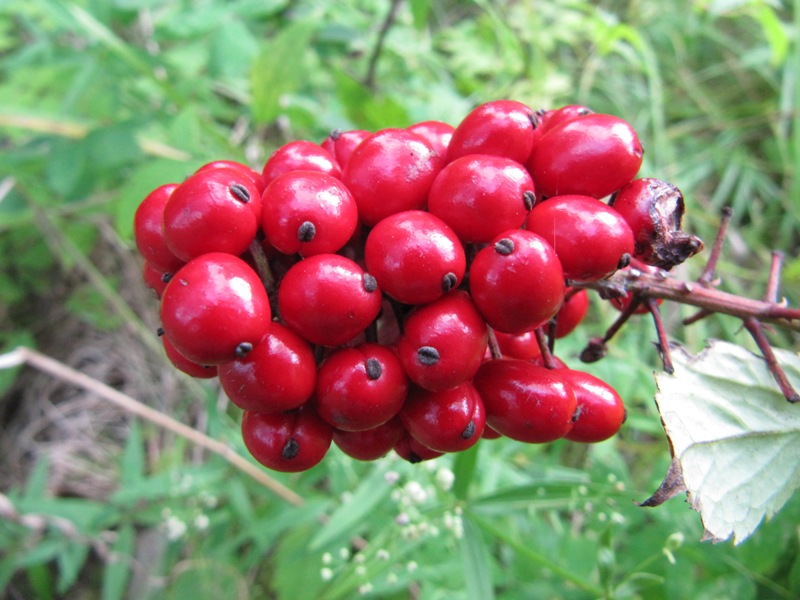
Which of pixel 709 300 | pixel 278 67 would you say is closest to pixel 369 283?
pixel 709 300

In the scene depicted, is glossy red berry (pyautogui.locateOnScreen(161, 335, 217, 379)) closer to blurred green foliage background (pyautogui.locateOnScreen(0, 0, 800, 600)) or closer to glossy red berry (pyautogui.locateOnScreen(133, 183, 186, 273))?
glossy red berry (pyautogui.locateOnScreen(133, 183, 186, 273))

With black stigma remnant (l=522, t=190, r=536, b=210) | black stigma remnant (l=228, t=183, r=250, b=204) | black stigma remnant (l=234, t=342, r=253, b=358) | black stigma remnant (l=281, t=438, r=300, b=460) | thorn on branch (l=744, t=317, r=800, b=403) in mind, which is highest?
black stigma remnant (l=522, t=190, r=536, b=210)

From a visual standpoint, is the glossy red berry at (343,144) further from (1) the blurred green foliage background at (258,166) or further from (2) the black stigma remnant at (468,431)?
(1) the blurred green foliage background at (258,166)

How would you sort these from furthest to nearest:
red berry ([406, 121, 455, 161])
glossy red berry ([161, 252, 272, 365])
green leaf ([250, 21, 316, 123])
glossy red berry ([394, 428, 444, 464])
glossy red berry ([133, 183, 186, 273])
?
green leaf ([250, 21, 316, 123])
red berry ([406, 121, 455, 161])
glossy red berry ([394, 428, 444, 464])
glossy red berry ([133, 183, 186, 273])
glossy red berry ([161, 252, 272, 365])

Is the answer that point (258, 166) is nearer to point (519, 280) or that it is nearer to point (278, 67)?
point (278, 67)

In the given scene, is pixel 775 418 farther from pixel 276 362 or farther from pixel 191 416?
pixel 191 416

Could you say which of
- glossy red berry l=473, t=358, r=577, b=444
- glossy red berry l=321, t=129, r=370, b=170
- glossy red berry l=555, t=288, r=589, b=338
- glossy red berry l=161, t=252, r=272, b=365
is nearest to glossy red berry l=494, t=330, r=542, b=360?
glossy red berry l=555, t=288, r=589, b=338

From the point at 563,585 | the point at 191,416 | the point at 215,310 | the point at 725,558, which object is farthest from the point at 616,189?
the point at 191,416
